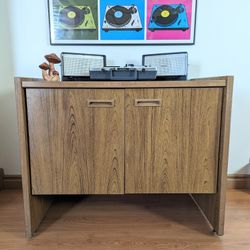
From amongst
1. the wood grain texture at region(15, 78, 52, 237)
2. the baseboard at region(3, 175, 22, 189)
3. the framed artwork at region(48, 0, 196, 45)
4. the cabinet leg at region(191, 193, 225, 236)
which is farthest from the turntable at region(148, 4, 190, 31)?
the baseboard at region(3, 175, 22, 189)

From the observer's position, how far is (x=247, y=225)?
1177 millimetres

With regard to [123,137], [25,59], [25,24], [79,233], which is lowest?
[79,233]

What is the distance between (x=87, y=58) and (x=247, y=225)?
50.5 inches

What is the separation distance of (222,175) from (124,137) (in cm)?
48

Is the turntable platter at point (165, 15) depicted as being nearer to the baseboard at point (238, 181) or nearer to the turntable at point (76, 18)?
the turntable at point (76, 18)

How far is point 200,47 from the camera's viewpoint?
1.44 meters

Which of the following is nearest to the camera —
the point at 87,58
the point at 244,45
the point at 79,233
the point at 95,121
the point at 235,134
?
the point at 95,121

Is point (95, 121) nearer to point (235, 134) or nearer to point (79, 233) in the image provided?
point (79, 233)

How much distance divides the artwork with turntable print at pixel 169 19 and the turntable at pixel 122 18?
8 cm

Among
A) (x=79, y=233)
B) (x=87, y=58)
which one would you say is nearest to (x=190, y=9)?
(x=87, y=58)

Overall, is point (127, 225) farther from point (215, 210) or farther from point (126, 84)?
point (126, 84)

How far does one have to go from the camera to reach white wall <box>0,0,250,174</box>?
1402 mm

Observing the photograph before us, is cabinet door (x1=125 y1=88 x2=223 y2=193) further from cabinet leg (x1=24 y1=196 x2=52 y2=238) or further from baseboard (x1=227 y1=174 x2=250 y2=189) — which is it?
baseboard (x1=227 y1=174 x2=250 y2=189)

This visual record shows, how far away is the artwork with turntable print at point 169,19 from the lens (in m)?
1.39
